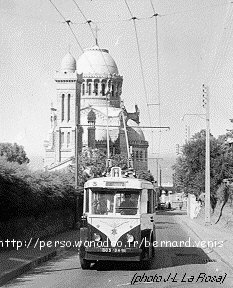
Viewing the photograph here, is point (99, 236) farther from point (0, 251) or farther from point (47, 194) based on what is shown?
point (47, 194)

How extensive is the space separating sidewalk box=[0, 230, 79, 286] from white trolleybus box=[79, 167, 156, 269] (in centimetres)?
174

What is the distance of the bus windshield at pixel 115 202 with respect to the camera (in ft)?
66.1

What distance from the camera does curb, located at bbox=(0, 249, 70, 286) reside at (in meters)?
16.4

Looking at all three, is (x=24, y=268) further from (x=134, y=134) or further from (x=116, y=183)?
(x=134, y=134)

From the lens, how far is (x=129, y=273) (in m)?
18.8

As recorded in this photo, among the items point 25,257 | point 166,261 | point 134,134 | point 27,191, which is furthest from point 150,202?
point 134,134

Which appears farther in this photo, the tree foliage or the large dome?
the large dome

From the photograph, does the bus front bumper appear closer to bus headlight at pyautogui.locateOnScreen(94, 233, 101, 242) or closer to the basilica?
bus headlight at pyautogui.locateOnScreen(94, 233, 101, 242)

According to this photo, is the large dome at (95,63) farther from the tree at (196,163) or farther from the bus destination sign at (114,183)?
the bus destination sign at (114,183)

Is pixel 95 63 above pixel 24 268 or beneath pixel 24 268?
above

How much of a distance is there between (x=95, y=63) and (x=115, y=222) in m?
140

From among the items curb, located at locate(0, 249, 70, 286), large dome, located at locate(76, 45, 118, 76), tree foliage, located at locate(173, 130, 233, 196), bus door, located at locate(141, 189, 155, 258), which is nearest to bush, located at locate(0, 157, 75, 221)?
curb, located at locate(0, 249, 70, 286)

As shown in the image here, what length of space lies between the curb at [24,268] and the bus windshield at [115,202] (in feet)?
7.45

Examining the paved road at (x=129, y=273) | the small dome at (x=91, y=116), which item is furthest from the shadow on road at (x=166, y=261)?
the small dome at (x=91, y=116)
